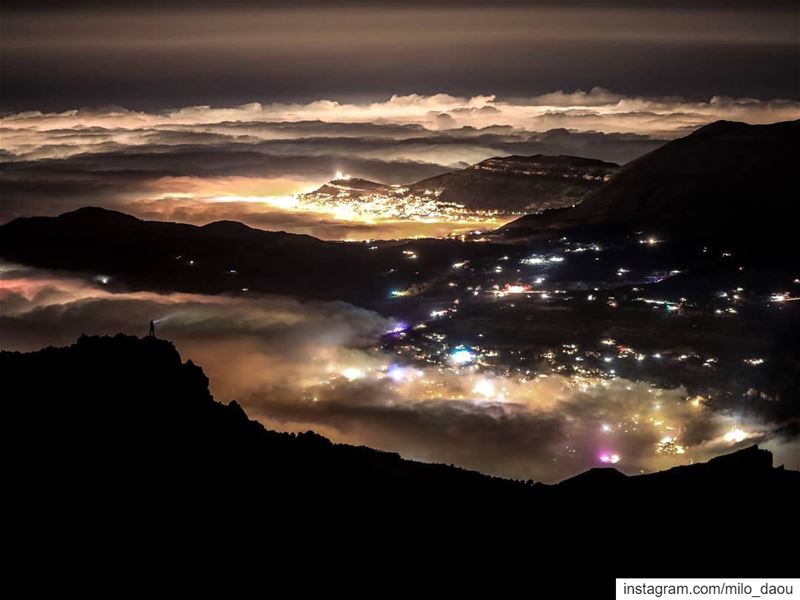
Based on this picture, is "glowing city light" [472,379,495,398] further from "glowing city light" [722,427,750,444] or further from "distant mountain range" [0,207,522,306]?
"distant mountain range" [0,207,522,306]

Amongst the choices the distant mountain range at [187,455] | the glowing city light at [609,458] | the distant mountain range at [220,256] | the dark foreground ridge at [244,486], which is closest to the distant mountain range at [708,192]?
the distant mountain range at [220,256]

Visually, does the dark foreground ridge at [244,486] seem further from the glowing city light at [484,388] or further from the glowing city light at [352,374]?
the glowing city light at [352,374]

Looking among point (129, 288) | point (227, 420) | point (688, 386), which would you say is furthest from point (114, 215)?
point (227, 420)

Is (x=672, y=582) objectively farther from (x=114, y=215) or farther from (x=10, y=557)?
(x=114, y=215)

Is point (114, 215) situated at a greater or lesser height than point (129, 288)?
greater

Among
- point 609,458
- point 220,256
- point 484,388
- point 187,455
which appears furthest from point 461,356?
point 187,455

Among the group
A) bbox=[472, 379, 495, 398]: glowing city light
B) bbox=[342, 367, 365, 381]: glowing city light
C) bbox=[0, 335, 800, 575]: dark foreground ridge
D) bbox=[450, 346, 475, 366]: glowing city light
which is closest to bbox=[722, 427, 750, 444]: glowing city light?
bbox=[472, 379, 495, 398]: glowing city light
